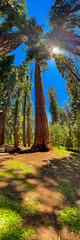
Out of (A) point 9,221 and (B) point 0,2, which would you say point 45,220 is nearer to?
(A) point 9,221

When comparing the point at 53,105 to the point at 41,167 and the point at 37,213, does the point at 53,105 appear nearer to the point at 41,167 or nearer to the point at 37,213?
the point at 41,167

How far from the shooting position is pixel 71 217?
6.91 ft

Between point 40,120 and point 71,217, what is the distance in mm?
9002

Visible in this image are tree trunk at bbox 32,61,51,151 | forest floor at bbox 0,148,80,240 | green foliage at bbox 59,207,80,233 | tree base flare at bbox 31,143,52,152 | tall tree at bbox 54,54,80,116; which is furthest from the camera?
tree trunk at bbox 32,61,51,151

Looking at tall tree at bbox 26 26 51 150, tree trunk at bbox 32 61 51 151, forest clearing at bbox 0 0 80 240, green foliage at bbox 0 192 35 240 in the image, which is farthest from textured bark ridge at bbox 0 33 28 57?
green foliage at bbox 0 192 35 240

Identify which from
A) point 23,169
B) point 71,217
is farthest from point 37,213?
point 23,169

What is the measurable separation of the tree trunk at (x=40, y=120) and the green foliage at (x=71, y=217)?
737 centimetres

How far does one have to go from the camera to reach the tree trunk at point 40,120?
9.99 meters

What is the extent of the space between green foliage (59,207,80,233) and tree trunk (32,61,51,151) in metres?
7.37

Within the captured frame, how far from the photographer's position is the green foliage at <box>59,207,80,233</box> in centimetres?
191

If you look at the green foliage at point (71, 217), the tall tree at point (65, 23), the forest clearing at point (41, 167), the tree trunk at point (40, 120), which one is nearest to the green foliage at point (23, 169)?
the forest clearing at point (41, 167)

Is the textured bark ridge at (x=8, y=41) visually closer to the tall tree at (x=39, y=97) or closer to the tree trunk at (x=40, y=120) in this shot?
the tall tree at (x=39, y=97)

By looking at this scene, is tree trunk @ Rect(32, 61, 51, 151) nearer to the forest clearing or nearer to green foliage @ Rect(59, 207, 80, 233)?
the forest clearing

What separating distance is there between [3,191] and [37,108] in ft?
30.4
